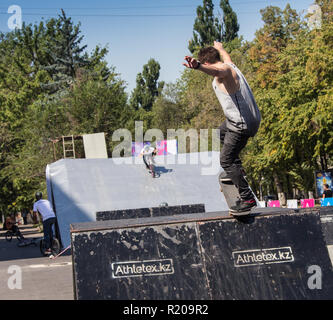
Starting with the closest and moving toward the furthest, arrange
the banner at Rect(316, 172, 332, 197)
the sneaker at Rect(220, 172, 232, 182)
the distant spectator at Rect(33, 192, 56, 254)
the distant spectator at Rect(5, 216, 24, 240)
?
the sneaker at Rect(220, 172, 232, 182)
the distant spectator at Rect(33, 192, 56, 254)
the distant spectator at Rect(5, 216, 24, 240)
the banner at Rect(316, 172, 332, 197)

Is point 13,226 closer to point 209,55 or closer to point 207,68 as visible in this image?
point 209,55

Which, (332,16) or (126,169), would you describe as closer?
(126,169)

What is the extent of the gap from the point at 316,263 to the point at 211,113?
3767 centimetres

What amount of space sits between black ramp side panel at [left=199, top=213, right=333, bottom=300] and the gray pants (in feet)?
1.28

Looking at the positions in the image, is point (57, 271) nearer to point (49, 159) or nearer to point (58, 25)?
point (49, 159)

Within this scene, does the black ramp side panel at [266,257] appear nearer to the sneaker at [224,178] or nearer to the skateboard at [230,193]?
the skateboard at [230,193]

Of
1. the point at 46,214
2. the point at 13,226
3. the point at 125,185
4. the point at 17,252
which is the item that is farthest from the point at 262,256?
the point at 13,226

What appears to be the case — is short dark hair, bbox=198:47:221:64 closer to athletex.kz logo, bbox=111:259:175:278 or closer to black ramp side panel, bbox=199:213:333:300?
black ramp side panel, bbox=199:213:333:300

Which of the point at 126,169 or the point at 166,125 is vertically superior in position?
the point at 126,169

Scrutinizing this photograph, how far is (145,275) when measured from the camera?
5.08 metres

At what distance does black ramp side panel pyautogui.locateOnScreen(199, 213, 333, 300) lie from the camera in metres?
5.04

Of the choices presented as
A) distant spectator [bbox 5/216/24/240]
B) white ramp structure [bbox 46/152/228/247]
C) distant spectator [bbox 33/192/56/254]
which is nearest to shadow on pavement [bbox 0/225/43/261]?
distant spectator [bbox 5/216/24/240]

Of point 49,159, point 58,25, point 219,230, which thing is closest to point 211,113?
point 49,159
